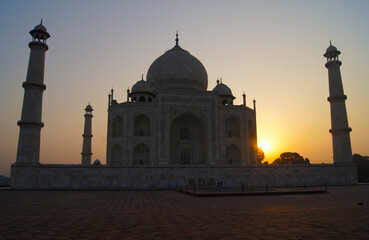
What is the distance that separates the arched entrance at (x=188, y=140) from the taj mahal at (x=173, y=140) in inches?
3.8

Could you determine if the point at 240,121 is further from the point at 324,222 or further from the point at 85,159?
the point at 324,222

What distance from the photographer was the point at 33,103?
22.4 m

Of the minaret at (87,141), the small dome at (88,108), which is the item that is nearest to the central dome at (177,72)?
the small dome at (88,108)

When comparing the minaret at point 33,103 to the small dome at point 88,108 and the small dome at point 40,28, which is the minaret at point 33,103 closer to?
the small dome at point 40,28

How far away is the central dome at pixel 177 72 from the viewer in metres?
34.0

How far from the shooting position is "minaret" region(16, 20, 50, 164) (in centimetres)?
2177

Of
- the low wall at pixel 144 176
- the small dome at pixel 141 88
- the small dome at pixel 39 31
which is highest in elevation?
the small dome at pixel 39 31

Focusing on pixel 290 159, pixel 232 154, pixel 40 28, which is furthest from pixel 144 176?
pixel 290 159

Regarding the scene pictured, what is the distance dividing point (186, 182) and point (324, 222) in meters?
16.5

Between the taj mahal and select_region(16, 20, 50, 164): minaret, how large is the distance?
62 mm

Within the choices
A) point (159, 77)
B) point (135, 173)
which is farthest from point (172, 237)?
point (159, 77)

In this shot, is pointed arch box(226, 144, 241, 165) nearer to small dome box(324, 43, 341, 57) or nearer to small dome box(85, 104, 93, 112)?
small dome box(324, 43, 341, 57)

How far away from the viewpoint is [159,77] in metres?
34.7

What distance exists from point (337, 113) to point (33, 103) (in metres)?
23.8
